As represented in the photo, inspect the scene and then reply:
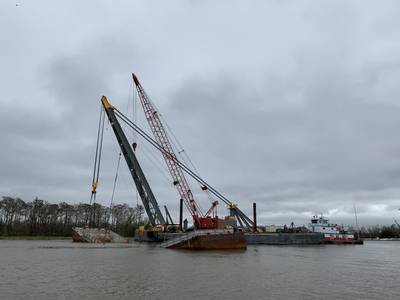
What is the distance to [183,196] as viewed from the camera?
9581cm

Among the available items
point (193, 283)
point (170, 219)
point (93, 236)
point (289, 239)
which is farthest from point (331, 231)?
point (193, 283)

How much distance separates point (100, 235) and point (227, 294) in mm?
79662

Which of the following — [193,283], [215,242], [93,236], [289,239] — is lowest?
[193,283]

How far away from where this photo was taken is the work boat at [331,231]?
107 m

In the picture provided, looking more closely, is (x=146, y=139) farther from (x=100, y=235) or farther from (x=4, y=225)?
(x=4, y=225)

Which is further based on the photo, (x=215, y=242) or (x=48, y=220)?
(x=48, y=220)

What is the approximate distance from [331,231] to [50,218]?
10430 cm

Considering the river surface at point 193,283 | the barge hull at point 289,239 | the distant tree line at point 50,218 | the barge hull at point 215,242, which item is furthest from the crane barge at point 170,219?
the distant tree line at point 50,218

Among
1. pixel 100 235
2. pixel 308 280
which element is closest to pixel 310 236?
pixel 100 235

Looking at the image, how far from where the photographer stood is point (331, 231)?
362ft

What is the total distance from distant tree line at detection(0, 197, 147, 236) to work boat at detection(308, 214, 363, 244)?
71.9m

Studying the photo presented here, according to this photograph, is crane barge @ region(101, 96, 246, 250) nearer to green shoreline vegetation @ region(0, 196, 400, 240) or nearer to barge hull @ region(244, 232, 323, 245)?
barge hull @ region(244, 232, 323, 245)

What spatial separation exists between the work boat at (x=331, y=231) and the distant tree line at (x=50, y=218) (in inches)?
2831

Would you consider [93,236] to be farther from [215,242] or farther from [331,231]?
[331,231]
